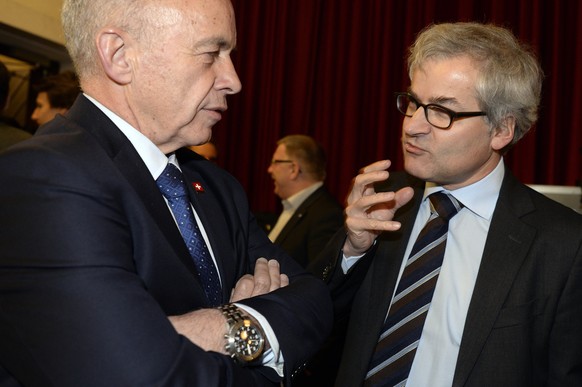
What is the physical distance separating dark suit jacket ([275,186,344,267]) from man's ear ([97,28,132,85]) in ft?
10.1

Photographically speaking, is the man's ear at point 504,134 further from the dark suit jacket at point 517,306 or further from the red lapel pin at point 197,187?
the red lapel pin at point 197,187

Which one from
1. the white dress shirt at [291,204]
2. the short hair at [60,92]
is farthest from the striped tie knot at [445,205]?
the white dress shirt at [291,204]

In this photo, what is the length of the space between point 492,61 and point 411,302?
2.74 ft

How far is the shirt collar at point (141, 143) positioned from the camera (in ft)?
4.92

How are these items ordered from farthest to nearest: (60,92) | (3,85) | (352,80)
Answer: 1. (352,80)
2. (60,92)
3. (3,85)

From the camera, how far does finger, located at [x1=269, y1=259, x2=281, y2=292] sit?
1670mm

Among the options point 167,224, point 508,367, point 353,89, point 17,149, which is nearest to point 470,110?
point 508,367

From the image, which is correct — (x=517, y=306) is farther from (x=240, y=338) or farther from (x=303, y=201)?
(x=303, y=201)

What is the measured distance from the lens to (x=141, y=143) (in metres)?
1.51

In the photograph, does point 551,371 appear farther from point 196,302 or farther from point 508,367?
point 196,302

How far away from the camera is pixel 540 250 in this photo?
202 centimetres

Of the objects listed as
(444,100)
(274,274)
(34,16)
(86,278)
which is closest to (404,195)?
(444,100)

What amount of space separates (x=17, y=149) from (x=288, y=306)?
66 centimetres

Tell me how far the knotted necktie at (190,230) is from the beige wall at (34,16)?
4.06m
